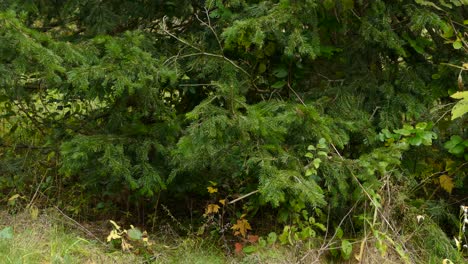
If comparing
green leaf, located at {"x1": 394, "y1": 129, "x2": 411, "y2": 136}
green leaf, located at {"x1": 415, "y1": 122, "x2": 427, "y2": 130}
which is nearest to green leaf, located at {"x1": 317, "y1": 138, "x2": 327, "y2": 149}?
green leaf, located at {"x1": 394, "y1": 129, "x2": 411, "y2": 136}

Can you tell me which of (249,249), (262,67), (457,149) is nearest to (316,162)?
(249,249)

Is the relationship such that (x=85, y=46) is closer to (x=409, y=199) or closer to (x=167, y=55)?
(x=167, y=55)

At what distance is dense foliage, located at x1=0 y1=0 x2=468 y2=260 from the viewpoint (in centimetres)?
417

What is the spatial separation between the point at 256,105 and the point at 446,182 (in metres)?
1.69

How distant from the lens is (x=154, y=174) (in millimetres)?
4582

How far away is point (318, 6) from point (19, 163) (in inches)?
114

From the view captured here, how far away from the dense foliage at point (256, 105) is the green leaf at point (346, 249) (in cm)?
18

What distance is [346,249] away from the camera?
4.45 metres

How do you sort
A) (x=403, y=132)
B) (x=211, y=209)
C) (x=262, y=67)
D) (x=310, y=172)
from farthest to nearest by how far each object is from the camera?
(x=262, y=67) → (x=211, y=209) → (x=403, y=132) → (x=310, y=172)

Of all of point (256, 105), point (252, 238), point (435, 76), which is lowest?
point (252, 238)

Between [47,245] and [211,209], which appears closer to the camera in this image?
[47,245]

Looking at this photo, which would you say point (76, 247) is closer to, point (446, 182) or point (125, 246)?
point (125, 246)

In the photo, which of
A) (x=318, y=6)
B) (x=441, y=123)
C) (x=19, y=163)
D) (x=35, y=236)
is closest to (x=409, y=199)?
(x=441, y=123)

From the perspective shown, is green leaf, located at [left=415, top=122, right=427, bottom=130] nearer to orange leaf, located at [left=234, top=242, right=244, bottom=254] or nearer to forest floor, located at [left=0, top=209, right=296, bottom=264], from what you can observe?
forest floor, located at [left=0, top=209, right=296, bottom=264]
